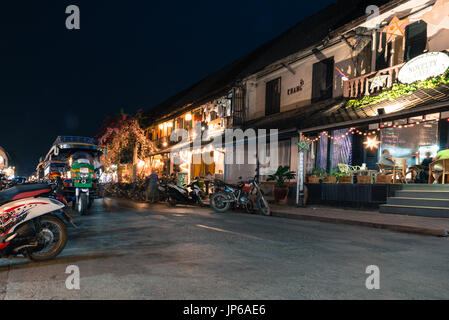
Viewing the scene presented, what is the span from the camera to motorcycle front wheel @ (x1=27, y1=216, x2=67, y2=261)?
5.12 meters

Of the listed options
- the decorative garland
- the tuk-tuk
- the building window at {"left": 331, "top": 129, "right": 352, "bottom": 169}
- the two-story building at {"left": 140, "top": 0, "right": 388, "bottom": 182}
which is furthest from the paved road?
the two-story building at {"left": 140, "top": 0, "right": 388, "bottom": 182}

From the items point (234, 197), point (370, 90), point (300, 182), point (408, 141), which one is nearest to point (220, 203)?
point (234, 197)

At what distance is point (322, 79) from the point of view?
672 inches

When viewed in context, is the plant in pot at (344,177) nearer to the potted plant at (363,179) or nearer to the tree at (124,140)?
the potted plant at (363,179)

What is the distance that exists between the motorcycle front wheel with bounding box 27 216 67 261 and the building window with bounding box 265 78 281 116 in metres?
16.1

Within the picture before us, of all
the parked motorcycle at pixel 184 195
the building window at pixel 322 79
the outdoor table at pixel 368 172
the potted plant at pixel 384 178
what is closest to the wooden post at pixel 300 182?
the outdoor table at pixel 368 172

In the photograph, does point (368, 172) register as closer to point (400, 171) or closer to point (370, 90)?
point (400, 171)

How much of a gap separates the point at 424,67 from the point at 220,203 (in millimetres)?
8394

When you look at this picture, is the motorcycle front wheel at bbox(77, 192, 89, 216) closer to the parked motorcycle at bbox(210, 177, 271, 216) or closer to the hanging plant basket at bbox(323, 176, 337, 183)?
the parked motorcycle at bbox(210, 177, 271, 216)

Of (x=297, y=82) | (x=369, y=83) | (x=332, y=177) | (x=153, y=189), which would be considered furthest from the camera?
(x=297, y=82)

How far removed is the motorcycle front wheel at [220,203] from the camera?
43.1ft

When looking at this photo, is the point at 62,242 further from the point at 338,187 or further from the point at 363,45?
the point at 363,45

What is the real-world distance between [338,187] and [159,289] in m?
A: 12.0

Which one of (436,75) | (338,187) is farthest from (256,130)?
(436,75)
